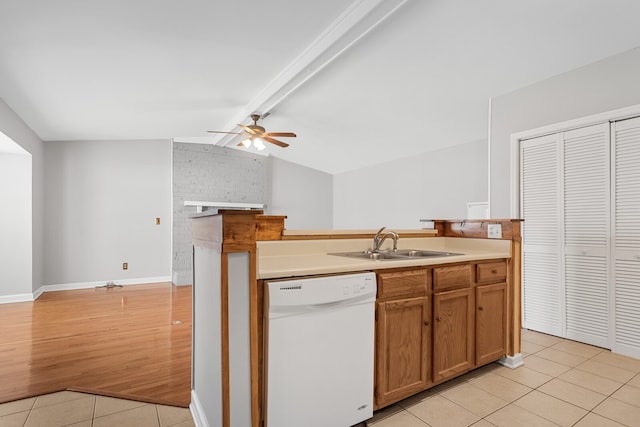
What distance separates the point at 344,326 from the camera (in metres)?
1.64

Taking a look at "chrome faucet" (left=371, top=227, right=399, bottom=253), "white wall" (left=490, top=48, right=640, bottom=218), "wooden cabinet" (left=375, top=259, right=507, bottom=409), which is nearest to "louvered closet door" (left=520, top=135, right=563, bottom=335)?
"white wall" (left=490, top=48, right=640, bottom=218)

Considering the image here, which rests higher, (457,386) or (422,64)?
(422,64)

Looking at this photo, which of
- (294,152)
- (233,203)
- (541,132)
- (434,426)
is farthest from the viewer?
(294,152)

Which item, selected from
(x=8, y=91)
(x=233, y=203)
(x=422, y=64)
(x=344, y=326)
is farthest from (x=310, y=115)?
(x=344, y=326)

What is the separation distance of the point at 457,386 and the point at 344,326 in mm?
1140

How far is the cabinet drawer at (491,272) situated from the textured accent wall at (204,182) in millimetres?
5126

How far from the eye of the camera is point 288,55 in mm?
3160

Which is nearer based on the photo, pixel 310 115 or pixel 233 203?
pixel 310 115

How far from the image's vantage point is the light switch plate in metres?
2.58

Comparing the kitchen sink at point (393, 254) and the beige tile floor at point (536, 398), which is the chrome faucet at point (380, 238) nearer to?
the kitchen sink at point (393, 254)

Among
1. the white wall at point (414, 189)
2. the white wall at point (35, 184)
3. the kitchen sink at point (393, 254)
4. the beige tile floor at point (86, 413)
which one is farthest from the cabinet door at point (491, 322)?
the white wall at point (35, 184)

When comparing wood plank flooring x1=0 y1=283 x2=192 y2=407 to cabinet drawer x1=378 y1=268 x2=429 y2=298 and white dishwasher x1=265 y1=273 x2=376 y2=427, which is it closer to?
white dishwasher x1=265 y1=273 x2=376 y2=427

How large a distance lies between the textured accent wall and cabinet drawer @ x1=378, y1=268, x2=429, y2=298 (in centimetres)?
502

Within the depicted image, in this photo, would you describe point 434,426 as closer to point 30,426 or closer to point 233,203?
point 30,426
